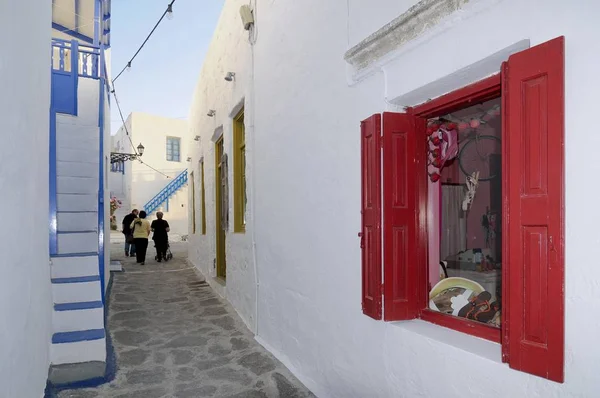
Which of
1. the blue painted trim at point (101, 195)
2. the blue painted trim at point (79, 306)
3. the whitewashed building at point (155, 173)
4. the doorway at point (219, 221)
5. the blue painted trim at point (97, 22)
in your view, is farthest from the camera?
the whitewashed building at point (155, 173)

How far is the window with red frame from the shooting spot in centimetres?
176

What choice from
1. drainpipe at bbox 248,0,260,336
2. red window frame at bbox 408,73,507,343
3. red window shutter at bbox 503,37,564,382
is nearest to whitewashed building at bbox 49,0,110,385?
drainpipe at bbox 248,0,260,336

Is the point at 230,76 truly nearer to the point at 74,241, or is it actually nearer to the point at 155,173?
the point at 74,241

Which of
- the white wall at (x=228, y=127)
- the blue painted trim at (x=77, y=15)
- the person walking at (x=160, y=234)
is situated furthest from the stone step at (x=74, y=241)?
the person walking at (x=160, y=234)

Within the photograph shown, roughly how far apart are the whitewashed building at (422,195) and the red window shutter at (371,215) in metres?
0.01

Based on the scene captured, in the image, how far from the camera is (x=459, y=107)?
102 inches

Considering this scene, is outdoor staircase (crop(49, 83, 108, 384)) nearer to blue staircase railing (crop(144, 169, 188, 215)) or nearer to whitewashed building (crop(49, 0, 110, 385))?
whitewashed building (crop(49, 0, 110, 385))

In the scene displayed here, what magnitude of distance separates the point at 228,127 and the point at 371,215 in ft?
15.5

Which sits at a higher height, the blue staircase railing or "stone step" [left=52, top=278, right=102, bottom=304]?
the blue staircase railing

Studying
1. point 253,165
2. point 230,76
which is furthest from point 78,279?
point 230,76

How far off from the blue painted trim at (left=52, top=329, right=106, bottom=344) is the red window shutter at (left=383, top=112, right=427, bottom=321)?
125 inches

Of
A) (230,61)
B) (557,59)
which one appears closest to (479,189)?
(557,59)

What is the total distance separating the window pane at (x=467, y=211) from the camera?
9.48 ft

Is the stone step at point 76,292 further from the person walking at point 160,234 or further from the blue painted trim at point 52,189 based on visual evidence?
the person walking at point 160,234
